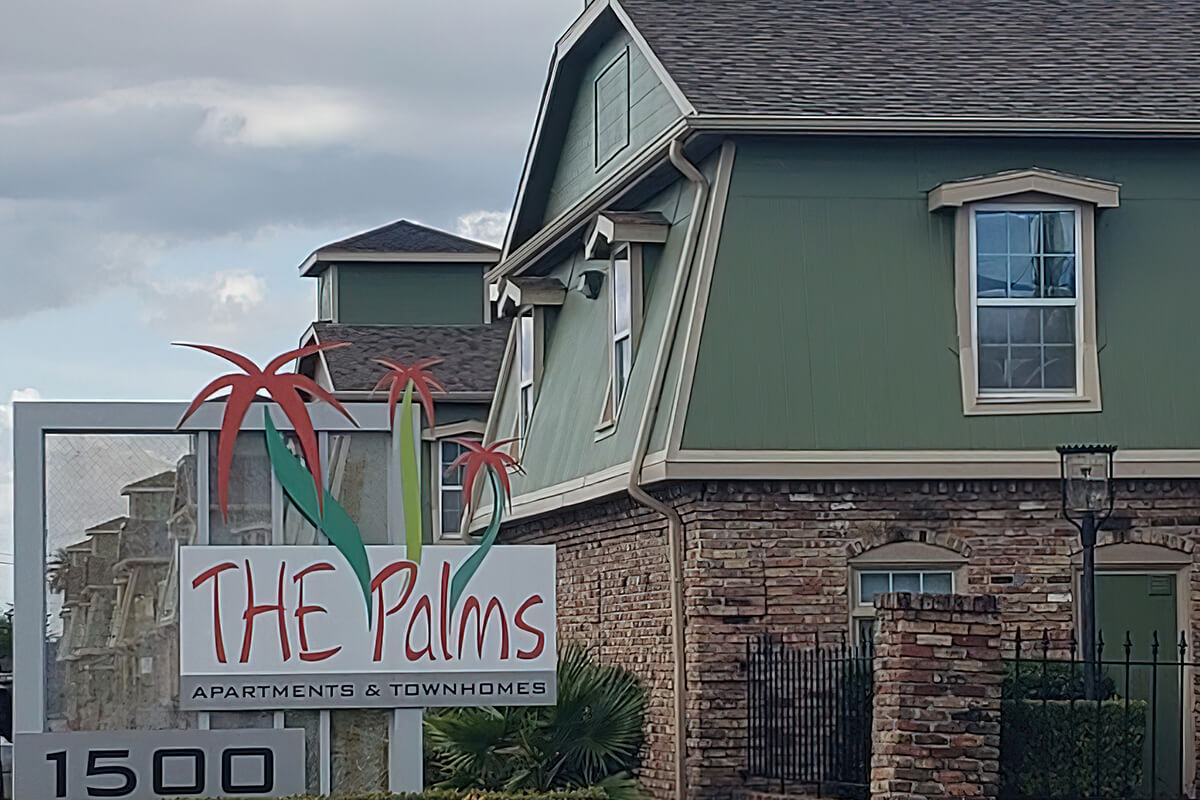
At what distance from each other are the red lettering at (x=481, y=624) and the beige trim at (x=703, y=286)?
10.2 feet

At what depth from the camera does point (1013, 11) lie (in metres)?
19.9

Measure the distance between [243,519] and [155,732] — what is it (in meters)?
1.60

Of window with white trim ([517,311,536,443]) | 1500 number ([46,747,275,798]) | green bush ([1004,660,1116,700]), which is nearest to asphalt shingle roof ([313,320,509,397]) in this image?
A: window with white trim ([517,311,536,443])

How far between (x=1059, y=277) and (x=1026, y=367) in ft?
2.79

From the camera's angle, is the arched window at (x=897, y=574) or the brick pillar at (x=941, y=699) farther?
the arched window at (x=897, y=574)

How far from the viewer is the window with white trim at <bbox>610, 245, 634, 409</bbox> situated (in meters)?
19.1

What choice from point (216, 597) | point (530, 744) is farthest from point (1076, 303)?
point (216, 597)

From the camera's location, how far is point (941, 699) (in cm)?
1392

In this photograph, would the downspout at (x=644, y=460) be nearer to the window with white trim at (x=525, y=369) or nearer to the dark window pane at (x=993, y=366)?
the dark window pane at (x=993, y=366)

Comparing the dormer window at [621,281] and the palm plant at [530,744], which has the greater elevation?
the dormer window at [621,281]

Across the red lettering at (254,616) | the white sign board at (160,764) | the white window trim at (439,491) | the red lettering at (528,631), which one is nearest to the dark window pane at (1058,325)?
the red lettering at (528,631)

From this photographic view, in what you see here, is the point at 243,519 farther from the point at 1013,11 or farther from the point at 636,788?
the point at 1013,11

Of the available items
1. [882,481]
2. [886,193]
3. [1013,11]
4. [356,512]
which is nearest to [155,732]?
[356,512]

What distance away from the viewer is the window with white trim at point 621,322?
1914 cm
